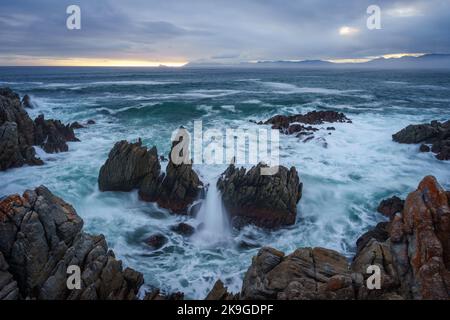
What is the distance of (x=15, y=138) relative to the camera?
20422 mm

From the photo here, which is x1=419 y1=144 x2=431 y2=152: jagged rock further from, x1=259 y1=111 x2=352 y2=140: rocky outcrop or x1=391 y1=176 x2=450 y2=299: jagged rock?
x1=391 y1=176 x2=450 y2=299: jagged rock

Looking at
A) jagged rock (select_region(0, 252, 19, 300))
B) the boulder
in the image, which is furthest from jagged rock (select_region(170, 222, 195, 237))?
jagged rock (select_region(0, 252, 19, 300))

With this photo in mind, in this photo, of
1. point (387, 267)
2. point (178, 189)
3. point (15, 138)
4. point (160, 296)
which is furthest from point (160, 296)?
point (15, 138)

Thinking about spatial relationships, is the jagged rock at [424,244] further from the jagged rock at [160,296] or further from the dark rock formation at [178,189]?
the dark rock formation at [178,189]

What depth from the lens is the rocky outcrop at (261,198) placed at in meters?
16.4

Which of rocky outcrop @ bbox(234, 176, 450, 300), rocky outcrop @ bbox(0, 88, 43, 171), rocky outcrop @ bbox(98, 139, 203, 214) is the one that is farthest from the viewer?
rocky outcrop @ bbox(0, 88, 43, 171)

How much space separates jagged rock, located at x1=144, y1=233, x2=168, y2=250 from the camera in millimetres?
14867

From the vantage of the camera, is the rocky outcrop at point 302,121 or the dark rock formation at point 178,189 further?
the rocky outcrop at point 302,121

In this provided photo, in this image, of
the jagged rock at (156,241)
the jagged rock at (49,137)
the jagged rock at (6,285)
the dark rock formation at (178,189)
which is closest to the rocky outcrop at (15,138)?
the jagged rock at (49,137)

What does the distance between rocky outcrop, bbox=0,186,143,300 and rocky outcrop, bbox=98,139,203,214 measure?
7011 millimetres

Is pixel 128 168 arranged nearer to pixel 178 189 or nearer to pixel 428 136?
pixel 178 189

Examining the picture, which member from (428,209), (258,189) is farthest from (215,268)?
(428,209)

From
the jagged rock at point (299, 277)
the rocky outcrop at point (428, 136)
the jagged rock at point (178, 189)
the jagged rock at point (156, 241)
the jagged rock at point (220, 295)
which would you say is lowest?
the jagged rock at point (220, 295)

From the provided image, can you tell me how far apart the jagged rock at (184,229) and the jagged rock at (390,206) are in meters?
10.6
